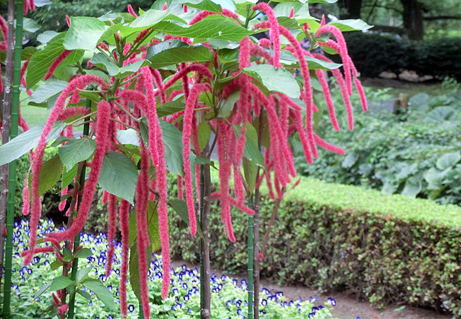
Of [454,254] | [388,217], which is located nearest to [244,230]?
[388,217]

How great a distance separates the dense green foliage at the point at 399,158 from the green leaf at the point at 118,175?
4291 millimetres

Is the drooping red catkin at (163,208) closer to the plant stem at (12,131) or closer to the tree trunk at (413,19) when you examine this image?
the plant stem at (12,131)

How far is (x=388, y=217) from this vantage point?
3258 millimetres

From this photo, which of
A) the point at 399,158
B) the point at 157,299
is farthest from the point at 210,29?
the point at 399,158

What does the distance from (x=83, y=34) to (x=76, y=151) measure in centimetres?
20

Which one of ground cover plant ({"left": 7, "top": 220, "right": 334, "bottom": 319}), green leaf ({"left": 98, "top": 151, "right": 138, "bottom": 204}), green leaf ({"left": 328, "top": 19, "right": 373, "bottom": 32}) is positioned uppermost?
green leaf ({"left": 328, "top": 19, "right": 373, "bottom": 32})

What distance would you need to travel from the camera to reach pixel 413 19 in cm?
1421

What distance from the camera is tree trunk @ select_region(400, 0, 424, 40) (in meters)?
13.8

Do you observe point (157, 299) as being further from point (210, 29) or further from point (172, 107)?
point (210, 29)

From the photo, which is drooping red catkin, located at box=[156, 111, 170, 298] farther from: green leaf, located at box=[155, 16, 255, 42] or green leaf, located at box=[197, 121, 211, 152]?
green leaf, located at box=[197, 121, 211, 152]

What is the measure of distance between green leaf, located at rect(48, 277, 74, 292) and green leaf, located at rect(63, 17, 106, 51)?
49cm

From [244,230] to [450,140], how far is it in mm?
3028

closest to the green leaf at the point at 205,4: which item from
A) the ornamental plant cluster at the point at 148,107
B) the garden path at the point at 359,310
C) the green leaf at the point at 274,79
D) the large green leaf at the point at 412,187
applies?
the ornamental plant cluster at the point at 148,107

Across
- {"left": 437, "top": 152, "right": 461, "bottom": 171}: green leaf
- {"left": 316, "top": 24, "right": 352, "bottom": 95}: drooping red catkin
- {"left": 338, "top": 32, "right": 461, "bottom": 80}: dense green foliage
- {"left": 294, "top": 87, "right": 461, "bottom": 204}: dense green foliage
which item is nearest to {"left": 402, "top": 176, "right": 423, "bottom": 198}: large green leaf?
{"left": 294, "top": 87, "right": 461, "bottom": 204}: dense green foliage
